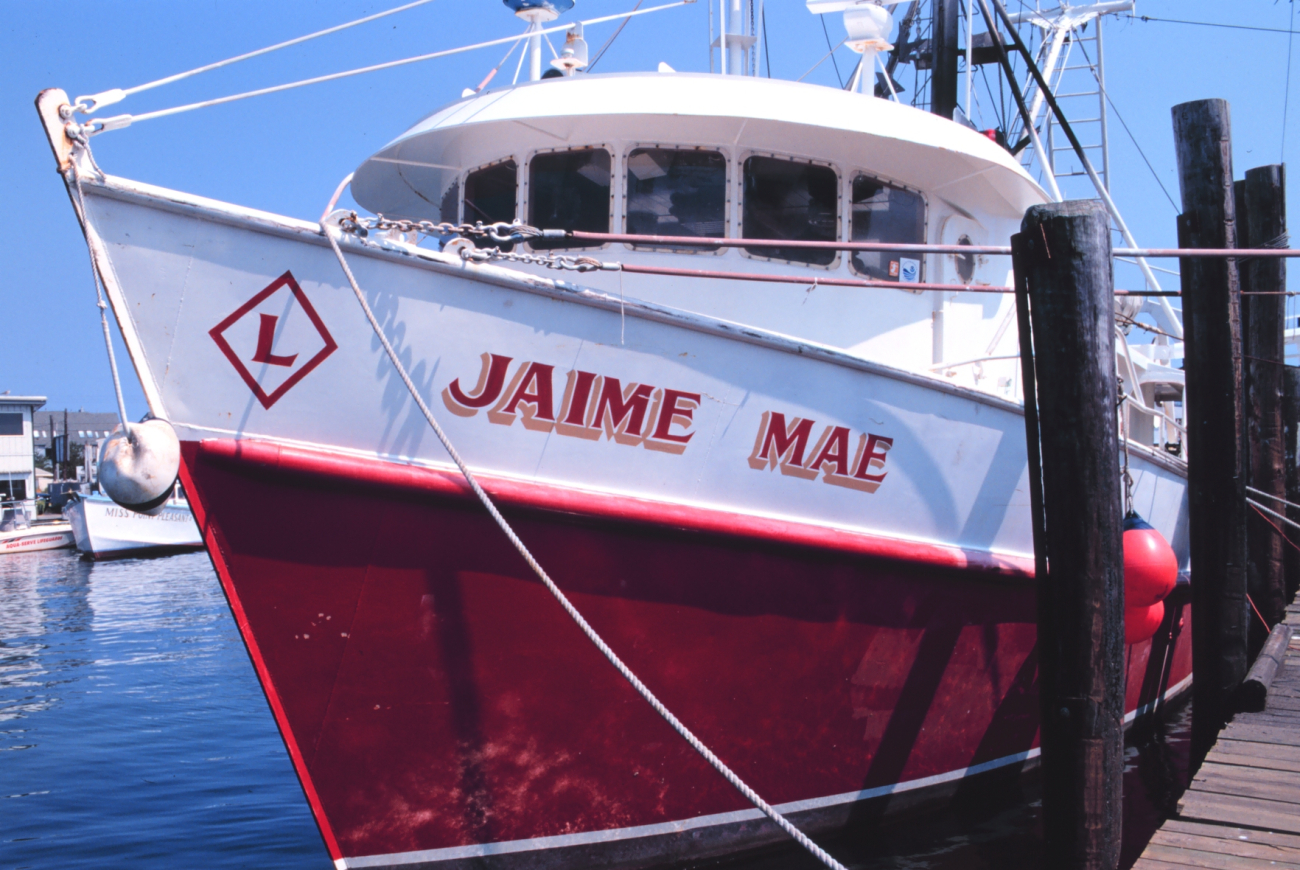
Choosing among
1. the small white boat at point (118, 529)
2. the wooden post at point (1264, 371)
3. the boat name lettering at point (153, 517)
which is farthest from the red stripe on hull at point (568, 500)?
the boat name lettering at point (153, 517)

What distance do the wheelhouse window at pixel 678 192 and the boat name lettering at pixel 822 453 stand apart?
1377mm

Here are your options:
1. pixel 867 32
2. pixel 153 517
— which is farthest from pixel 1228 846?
pixel 153 517

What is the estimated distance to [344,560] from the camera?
3.56m

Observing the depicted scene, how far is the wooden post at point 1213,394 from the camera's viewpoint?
18.7ft

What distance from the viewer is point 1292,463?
11.9 meters

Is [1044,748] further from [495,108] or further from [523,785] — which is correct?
[495,108]

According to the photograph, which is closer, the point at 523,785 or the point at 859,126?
the point at 523,785

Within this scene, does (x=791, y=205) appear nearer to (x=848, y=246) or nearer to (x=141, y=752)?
(x=848, y=246)

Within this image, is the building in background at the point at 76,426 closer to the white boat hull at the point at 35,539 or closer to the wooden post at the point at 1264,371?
the white boat hull at the point at 35,539

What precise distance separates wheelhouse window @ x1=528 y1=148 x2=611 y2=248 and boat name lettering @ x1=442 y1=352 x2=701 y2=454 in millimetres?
1492

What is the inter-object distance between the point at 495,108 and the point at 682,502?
8.31 feet

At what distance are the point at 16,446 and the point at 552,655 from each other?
45.4 metres

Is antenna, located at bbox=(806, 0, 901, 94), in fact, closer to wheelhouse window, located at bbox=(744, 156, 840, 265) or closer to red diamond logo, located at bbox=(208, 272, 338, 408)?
wheelhouse window, located at bbox=(744, 156, 840, 265)

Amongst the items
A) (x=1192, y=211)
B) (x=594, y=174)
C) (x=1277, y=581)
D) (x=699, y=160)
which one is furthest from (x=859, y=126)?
(x=1277, y=581)
